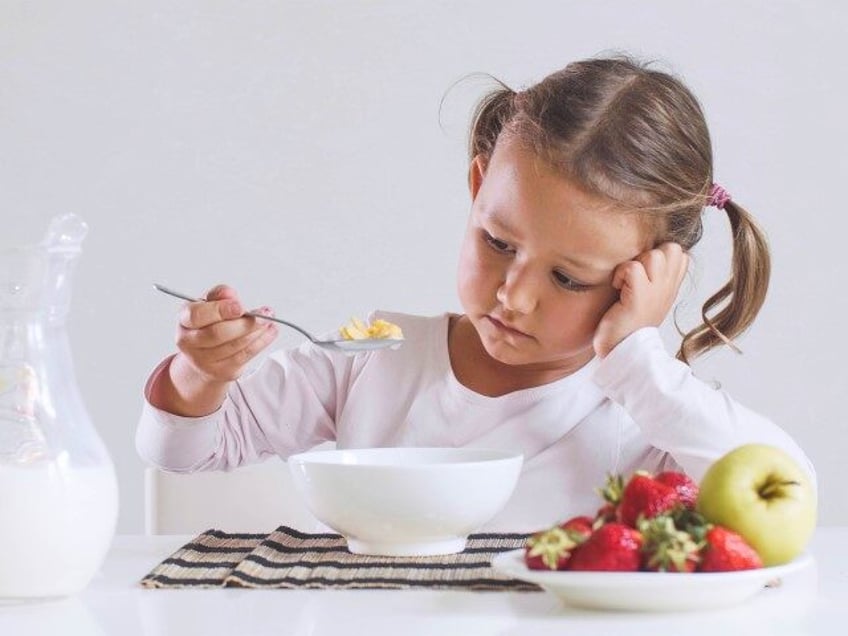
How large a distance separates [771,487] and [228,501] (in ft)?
2.63

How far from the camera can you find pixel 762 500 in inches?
36.9

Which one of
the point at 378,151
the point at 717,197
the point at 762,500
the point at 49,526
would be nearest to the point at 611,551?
the point at 762,500

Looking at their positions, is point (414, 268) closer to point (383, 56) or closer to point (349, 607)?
point (383, 56)

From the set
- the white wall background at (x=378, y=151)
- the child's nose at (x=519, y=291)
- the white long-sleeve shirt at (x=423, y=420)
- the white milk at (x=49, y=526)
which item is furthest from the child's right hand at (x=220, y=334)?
the white wall background at (x=378, y=151)

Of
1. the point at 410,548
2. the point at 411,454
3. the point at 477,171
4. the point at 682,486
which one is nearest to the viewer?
the point at 682,486

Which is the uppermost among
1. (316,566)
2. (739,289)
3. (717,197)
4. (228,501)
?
(717,197)

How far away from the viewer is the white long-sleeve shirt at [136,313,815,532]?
1.49 metres

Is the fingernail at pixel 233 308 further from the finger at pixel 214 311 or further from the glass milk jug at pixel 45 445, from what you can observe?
the glass milk jug at pixel 45 445

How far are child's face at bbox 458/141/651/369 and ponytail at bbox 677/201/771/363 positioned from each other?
21cm

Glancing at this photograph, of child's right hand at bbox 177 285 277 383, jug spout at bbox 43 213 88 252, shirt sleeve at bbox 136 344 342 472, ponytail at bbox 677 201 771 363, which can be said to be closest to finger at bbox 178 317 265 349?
child's right hand at bbox 177 285 277 383

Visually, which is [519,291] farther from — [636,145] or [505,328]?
[636,145]

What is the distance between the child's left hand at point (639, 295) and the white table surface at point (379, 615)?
462 mm

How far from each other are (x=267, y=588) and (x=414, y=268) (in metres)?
1.86

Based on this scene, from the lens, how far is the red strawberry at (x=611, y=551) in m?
0.86
